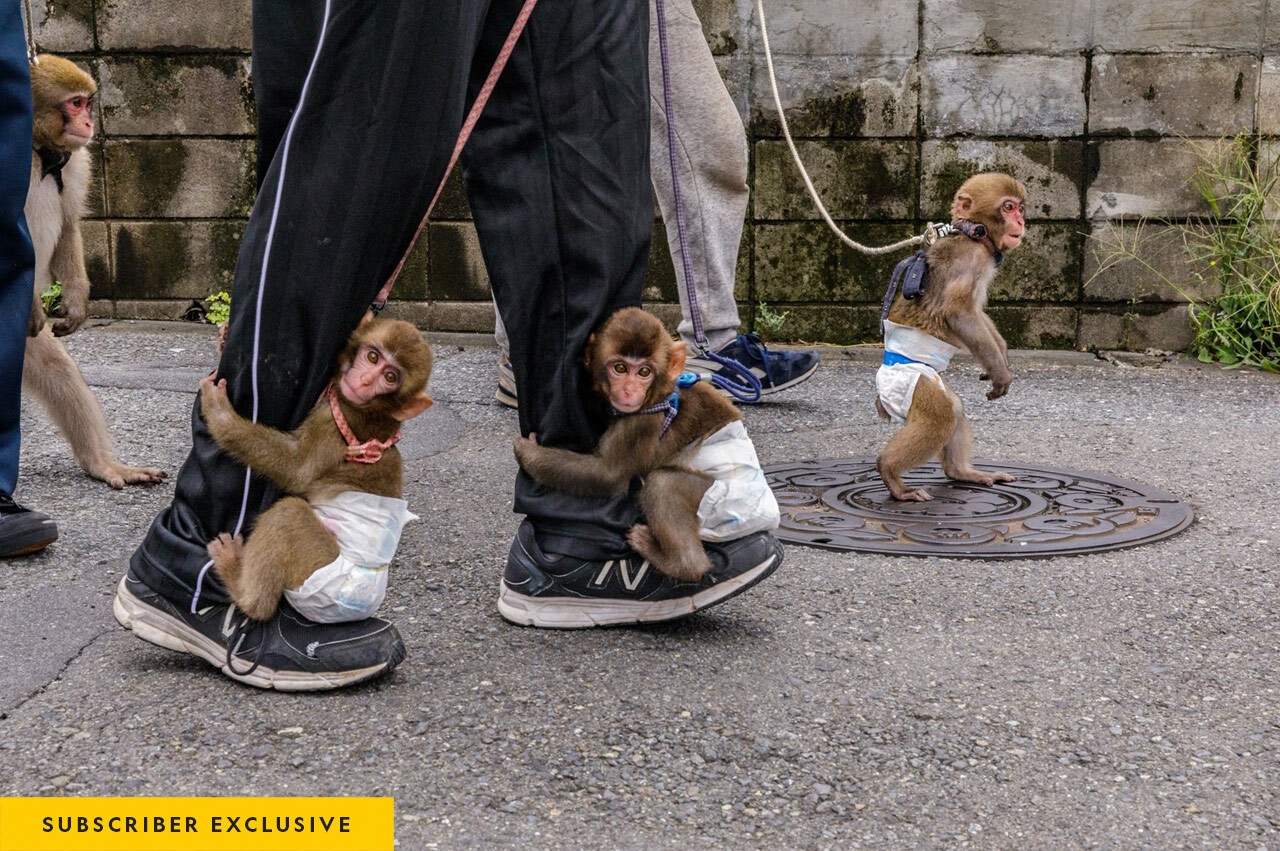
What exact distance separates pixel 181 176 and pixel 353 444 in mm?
4839

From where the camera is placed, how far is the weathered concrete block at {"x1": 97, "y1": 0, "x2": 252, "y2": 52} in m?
6.45

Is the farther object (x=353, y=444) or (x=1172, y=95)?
(x=1172, y=95)

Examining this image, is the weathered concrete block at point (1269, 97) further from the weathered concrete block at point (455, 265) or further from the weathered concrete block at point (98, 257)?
the weathered concrete block at point (98, 257)

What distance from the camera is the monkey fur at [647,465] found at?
8.57 ft

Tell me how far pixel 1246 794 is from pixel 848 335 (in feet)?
14.8

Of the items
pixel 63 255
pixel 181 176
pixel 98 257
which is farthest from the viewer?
pixel 98 257

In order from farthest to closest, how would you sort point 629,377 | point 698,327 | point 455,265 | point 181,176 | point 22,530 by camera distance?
point 181,176 < point 455,265 < point 698,327 < point 22,530 < point 629,377

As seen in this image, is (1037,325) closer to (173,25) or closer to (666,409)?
(666,409)

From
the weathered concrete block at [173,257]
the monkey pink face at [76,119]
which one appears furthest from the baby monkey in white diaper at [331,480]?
the weathered concrete block at [173,257]

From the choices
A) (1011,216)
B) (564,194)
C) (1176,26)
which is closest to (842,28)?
(1176,26)

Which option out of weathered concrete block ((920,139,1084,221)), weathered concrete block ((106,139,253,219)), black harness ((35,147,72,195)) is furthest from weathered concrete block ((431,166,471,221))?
black harness ((35,147,72,195))

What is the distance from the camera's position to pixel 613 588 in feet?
8.84

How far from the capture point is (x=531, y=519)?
2.74 metres

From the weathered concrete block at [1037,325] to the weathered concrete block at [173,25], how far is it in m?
3.79
